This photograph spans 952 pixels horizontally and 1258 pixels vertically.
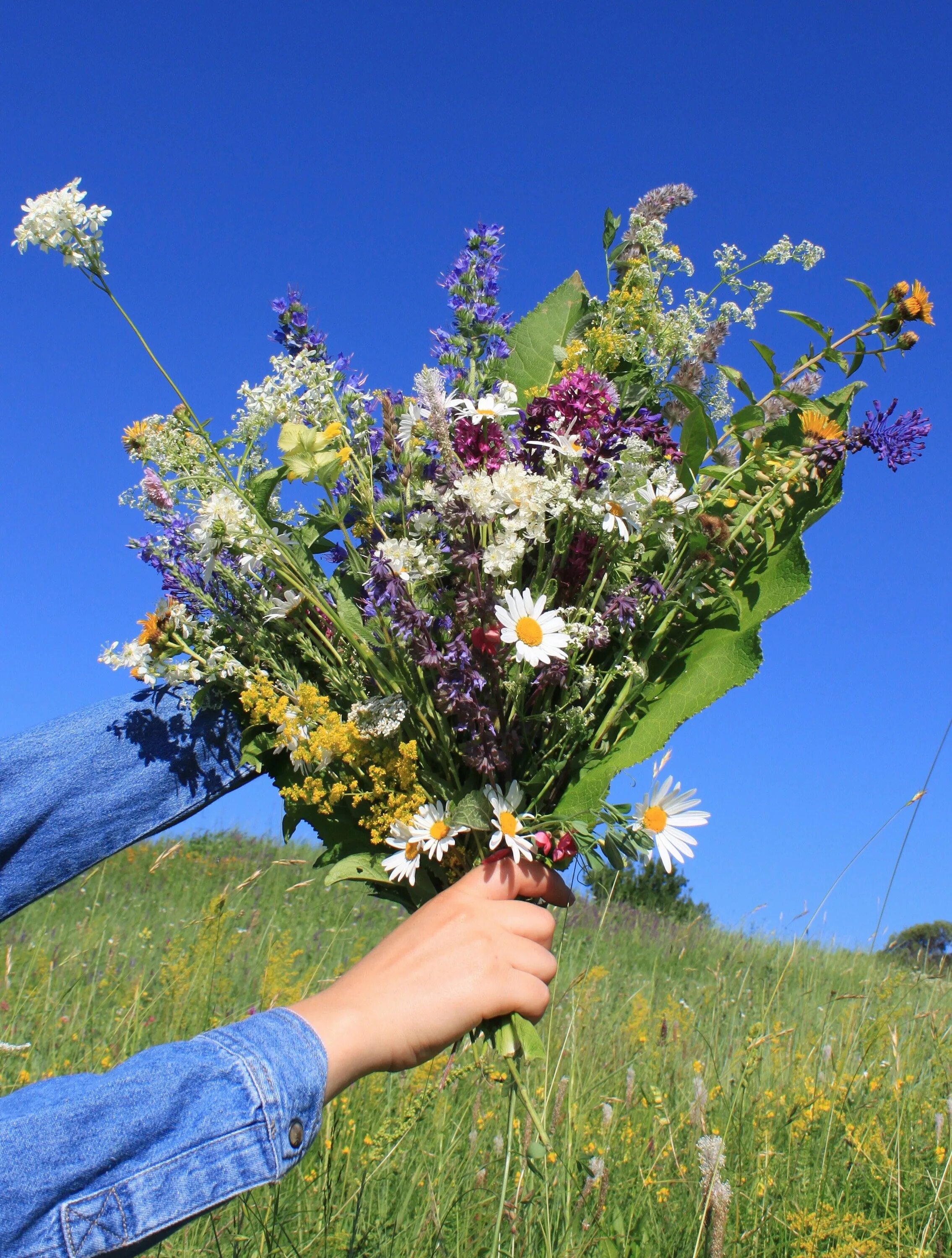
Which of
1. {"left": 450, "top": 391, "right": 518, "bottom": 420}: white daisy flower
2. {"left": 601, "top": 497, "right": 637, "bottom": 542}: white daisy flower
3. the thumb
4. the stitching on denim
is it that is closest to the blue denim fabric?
the stitching on denim

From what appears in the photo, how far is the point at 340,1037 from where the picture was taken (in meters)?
1.00

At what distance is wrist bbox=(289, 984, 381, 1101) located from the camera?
3.24 feet

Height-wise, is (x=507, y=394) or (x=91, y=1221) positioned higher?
(x=507, y=394)

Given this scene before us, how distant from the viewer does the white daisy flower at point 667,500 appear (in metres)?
1.36

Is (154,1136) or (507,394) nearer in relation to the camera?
(154,1136)

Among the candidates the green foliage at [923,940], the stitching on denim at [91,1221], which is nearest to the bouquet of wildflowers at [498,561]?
the stitching on denim at [91,1221]

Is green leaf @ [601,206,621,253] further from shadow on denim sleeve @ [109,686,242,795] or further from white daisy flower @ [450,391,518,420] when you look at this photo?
shadow on denim sleeve @ [109,686,242,795]

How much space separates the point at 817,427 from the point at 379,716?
2.72 feet

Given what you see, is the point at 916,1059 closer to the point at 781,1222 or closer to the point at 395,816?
the point at 781,1222

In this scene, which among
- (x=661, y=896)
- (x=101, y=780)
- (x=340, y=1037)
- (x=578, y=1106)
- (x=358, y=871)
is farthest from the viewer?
(x=661, y=896)

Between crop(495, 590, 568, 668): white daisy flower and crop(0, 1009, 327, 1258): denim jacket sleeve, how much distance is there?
1.81 feet

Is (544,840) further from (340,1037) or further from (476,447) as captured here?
(476,447)

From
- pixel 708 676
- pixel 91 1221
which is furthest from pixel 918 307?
pixel 91 1221

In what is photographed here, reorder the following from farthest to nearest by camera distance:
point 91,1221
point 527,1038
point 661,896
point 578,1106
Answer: point 661,896 → point 578,1106 → point 527,1038 → point 91,1221
